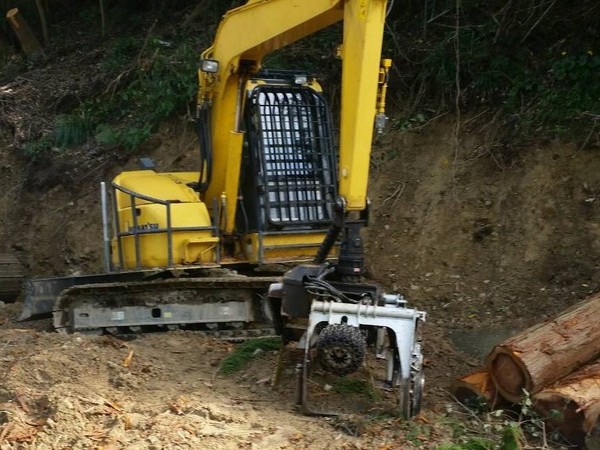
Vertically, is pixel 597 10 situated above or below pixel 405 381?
above

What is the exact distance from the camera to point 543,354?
5.75m

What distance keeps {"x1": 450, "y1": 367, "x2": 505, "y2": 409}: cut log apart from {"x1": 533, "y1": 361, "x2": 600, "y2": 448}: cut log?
0.35 metres

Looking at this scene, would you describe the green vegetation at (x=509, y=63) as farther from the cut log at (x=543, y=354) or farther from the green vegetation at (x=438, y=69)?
the cut log at (x=543, y=354)

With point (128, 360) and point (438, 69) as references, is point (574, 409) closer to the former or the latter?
point (128, 360)

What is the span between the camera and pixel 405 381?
5.39m

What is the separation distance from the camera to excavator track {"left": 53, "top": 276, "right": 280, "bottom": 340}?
26.1 ft

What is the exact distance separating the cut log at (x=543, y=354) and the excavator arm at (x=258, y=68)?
4.77ft

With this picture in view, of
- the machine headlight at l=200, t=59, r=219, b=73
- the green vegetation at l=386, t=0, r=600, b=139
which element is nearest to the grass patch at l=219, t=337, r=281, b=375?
the machine headlight at l=200, t=59, r=219, b=73

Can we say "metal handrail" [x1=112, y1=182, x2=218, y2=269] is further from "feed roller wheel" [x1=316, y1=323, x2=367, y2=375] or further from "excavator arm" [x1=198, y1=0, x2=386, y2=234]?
"feed roller wheel" [x1=316, y1=323, x2=367, y2=375]

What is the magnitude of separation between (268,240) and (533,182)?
132 inches

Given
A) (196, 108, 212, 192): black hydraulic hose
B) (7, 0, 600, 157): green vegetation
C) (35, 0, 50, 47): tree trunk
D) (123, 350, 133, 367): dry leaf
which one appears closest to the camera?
(123, 350, 133, 367): dry leaf

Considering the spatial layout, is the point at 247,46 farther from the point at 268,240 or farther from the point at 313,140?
the point at 268,240

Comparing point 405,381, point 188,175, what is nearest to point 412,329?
point 405,381

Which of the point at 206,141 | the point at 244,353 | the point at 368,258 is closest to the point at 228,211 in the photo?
the point at 206,141
